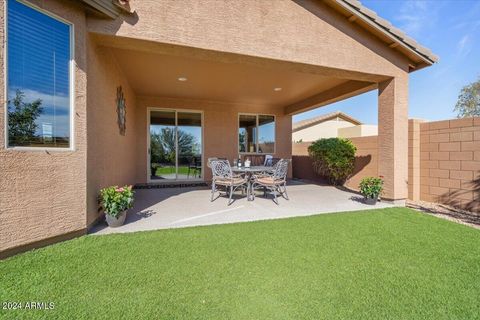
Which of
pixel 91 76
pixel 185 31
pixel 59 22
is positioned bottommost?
pixel 91 76

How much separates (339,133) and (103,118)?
19.5 meters

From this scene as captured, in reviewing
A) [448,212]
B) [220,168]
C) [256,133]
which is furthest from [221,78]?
[448,212]

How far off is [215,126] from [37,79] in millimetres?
6399

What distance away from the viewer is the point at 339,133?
20031mm

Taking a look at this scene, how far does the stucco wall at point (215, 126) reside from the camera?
325 inches

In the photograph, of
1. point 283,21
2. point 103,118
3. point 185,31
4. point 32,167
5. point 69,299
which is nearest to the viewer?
point 69,299

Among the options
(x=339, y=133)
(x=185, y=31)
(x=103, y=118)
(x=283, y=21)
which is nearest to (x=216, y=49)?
(x=185, y=31)

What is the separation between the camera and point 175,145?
28.6ft

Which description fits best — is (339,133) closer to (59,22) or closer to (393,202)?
(393,202)

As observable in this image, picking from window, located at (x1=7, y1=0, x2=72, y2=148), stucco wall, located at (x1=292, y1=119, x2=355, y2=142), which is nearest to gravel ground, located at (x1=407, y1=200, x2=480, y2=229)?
window, located at (x1=7, y1=0, x2=72, y2=148)

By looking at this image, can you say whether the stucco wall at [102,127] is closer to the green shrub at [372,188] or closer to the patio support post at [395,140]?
the green shrub at [372,188]

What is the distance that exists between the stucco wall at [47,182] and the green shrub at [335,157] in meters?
6.78

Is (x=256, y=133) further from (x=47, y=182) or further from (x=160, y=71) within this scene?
(x=47, y=182)

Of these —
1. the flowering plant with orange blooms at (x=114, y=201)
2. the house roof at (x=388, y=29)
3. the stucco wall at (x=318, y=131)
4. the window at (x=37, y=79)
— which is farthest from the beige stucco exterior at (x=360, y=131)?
the window at (x=37, y=79)
